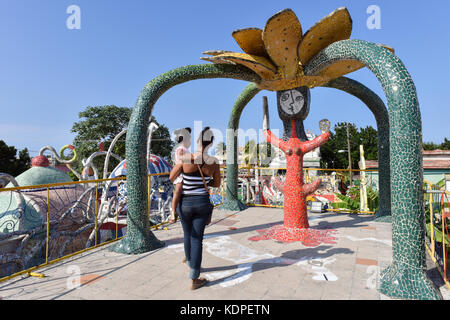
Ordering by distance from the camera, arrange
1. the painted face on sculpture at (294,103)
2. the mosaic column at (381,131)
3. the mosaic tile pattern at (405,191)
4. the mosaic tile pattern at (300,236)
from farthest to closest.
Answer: the mosaic column at (381,131) < the painted face on sculpture at (294,103) < the mosaic tile pattern at (300,236) < the mosaic tile pattern at (405,191)

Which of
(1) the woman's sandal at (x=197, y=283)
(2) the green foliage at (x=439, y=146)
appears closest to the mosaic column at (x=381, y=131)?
(1) the woman's sandal at (x=197, y=283)

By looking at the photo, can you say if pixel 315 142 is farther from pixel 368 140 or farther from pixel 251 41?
pixel 368 140

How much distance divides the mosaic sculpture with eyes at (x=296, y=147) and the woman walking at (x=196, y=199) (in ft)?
8.24

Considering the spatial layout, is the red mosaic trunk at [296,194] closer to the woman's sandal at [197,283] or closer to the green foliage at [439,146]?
the woman's sandal at [197,283]

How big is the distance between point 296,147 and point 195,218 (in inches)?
115

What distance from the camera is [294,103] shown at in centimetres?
527

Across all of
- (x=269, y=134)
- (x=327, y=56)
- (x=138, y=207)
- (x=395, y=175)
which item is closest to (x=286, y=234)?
(x=269, y=134)

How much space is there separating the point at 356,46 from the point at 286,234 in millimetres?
3350

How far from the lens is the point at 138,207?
15.0 feet

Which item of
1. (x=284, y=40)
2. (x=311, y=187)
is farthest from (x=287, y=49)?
(x=311, y=187)

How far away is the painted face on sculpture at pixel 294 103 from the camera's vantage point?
5.22 metres

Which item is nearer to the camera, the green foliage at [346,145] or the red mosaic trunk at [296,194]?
the red mosaic trunk at [296,194]

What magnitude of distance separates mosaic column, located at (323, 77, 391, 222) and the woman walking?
181 inches
